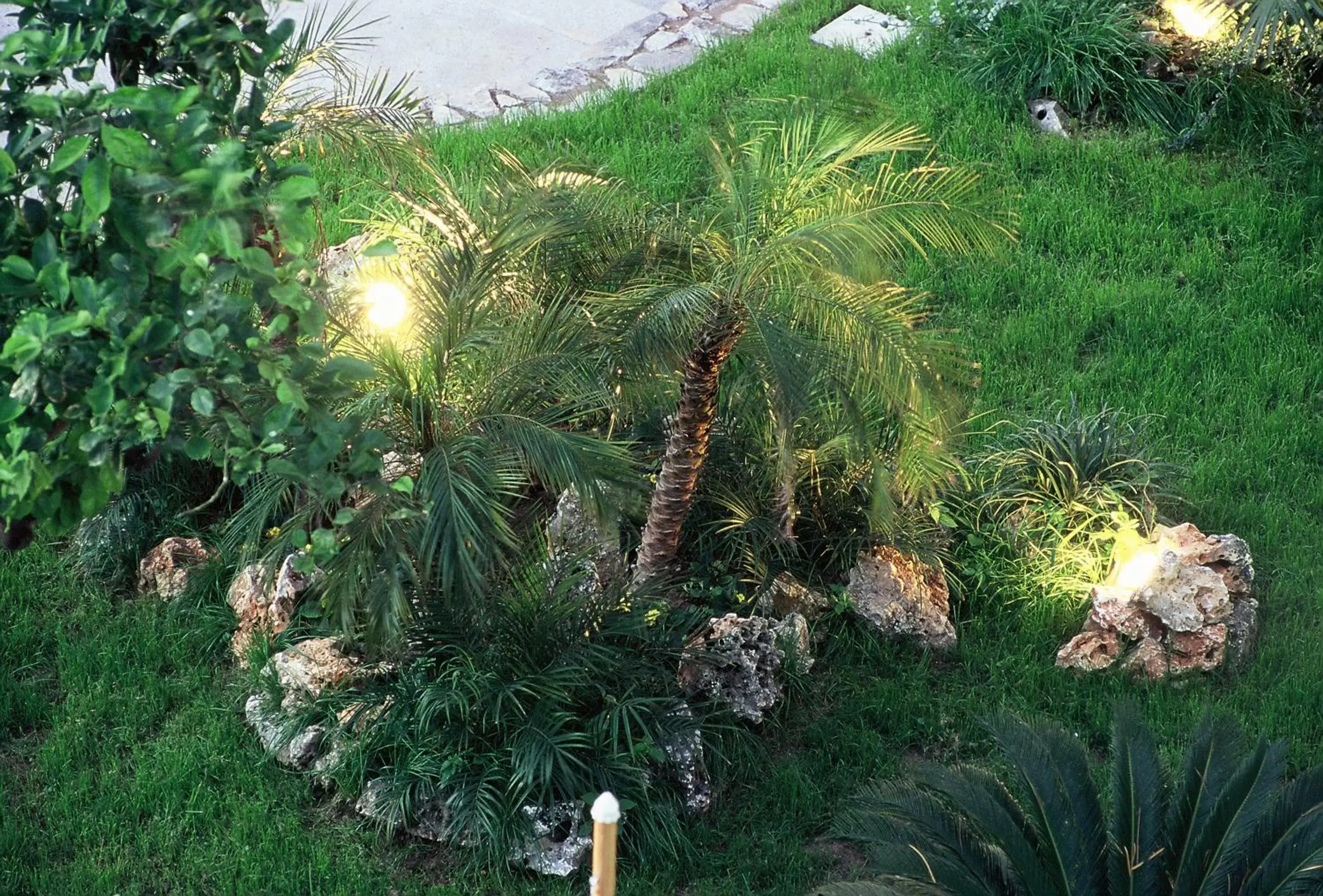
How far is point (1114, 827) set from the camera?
3881mm

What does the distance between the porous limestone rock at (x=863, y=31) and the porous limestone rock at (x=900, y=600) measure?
4414mm

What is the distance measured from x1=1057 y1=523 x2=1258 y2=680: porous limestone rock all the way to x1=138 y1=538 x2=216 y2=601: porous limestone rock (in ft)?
11.1

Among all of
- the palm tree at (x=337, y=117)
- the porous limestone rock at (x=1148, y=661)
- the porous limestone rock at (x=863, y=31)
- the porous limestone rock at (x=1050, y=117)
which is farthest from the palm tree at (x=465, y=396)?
the porous limestone rock at (x=863, y=31)

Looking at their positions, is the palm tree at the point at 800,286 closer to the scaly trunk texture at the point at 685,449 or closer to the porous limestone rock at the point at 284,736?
the scaly trunk texture at the point at 685,449

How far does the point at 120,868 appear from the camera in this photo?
15.0ft

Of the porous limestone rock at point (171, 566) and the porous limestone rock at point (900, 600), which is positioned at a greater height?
the porous limestone rock at point (900, 600)

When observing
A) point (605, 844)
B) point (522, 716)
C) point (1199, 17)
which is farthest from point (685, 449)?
point (1199, 17)

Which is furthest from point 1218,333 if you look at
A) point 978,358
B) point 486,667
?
point 486,667

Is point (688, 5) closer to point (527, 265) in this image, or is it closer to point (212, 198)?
point (527, 265)

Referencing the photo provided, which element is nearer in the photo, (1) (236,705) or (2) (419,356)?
(2) (419,356)

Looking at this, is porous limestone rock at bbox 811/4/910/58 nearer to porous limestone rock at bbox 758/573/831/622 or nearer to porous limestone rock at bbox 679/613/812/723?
porous limestone rock at bbox 758/573/831/622

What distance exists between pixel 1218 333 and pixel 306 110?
14.0ft

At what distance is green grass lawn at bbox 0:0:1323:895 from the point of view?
4.66 meters

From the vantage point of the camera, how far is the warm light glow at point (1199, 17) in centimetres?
805
